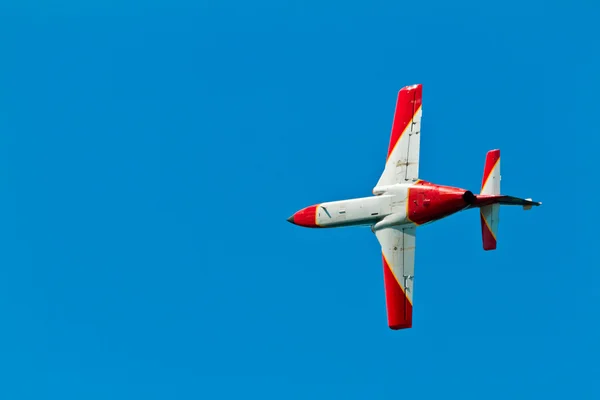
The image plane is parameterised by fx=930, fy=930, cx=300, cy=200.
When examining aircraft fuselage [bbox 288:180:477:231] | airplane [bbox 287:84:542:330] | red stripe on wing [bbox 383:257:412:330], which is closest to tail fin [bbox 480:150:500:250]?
airplane [bbox 287:84:542:330]

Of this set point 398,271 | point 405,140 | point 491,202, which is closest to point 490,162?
point 491,202

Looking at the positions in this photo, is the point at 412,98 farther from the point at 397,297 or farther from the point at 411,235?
the point at 397,297

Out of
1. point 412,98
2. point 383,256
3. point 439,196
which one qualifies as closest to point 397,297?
point 383,256

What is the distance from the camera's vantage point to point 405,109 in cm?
5016

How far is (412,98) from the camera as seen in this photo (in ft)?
165

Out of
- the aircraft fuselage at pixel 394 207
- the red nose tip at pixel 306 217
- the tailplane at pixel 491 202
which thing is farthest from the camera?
the red nose tip at pixel 306 217

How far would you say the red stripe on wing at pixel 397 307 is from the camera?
48281 millimetres

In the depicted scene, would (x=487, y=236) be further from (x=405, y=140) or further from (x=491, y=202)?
(x=405, y=140)

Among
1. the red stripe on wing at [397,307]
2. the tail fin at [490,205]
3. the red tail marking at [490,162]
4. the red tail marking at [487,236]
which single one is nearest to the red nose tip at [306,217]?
the red stripe on wing at [397,307]

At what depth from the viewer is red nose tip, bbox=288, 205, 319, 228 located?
5112 centimetres

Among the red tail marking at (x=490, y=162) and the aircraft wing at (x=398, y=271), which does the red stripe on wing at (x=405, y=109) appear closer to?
the aircraft wing at (x=398, y=271)

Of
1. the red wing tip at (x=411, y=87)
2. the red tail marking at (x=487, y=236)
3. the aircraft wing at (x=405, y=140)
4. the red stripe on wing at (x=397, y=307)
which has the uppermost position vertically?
the red wing tip at (x=411, y=87)

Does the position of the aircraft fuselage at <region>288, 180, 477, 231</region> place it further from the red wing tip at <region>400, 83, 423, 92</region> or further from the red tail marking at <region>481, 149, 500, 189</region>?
the red wing tip at <region>400, 83, 423, 92</region>

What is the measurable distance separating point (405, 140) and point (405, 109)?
182 cm
